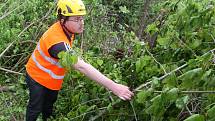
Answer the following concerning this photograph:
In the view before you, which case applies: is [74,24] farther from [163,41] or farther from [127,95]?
[127,95]

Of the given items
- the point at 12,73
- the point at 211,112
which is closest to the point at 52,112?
the point at 12,73

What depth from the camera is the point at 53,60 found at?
3.61 metres

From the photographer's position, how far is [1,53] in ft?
16.9

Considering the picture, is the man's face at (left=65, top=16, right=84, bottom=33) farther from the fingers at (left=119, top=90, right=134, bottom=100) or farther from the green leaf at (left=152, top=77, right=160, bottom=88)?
the green leaf at (left=152, top=77, right=160, bottom=88)

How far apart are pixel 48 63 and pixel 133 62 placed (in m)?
0.73

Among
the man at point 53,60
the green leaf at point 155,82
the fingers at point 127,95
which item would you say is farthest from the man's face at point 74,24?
the green leaf at point 155,82

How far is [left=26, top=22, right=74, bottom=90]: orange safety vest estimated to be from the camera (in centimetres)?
347

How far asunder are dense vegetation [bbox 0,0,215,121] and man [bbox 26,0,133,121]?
0.20m

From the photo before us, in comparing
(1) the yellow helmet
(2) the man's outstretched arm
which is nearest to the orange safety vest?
(1) the yellow helmet

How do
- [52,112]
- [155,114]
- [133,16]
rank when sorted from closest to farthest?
[155,114]
[52,112]
[133,16]

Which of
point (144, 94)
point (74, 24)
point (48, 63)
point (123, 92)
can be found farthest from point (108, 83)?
point (48, 63)

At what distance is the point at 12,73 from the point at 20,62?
191 mm

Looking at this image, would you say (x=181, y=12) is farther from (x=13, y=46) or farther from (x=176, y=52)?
(x=13, y=46)

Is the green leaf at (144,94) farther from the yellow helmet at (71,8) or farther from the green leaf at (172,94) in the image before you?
the yellow helmet at (71,8)
